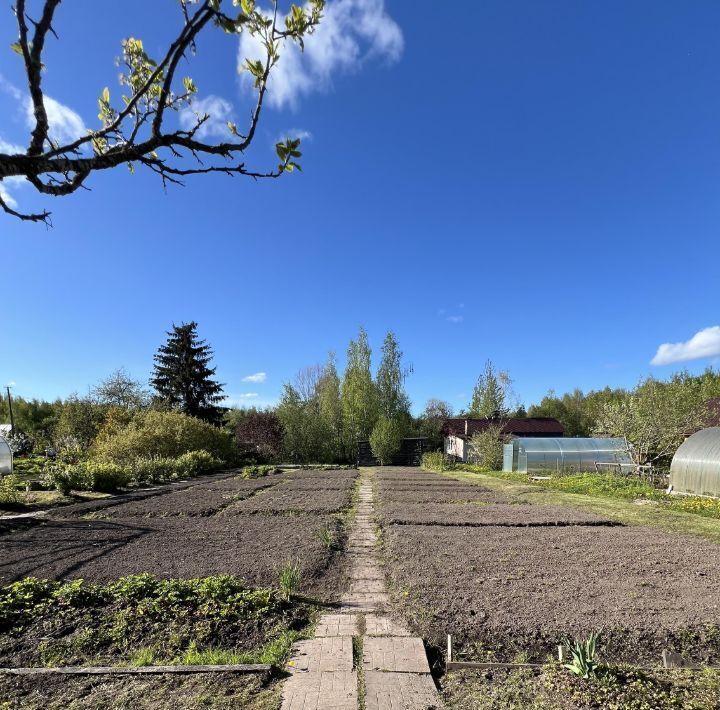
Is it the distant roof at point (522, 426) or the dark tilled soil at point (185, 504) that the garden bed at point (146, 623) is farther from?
the distant roof at point (522, 426)

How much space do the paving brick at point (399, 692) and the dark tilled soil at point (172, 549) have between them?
74.6 inches

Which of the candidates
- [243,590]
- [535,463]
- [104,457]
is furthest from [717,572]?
[104,457]

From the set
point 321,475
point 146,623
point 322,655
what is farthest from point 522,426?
point 146,623

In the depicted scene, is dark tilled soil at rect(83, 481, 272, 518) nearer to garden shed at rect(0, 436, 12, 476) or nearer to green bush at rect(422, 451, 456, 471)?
garden shed at rect(0, 436, 12, 476)

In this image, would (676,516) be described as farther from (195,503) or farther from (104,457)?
(104,457)

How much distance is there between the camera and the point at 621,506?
11.5 metres

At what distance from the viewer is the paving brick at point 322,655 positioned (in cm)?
323

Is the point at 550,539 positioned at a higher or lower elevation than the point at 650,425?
lower

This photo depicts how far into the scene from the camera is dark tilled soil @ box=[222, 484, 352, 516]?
1034 cm

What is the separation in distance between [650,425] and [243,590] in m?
17.5

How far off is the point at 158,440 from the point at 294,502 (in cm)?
1302

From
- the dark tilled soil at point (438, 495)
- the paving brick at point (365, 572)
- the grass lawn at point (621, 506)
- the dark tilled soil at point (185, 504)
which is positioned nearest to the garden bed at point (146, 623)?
the paving brick at point (365, 572)

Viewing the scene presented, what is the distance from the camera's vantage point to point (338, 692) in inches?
114

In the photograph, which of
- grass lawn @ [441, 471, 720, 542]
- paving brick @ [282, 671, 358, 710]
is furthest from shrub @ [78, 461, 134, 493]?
paving brick @ [282, 671, 358, 710]
